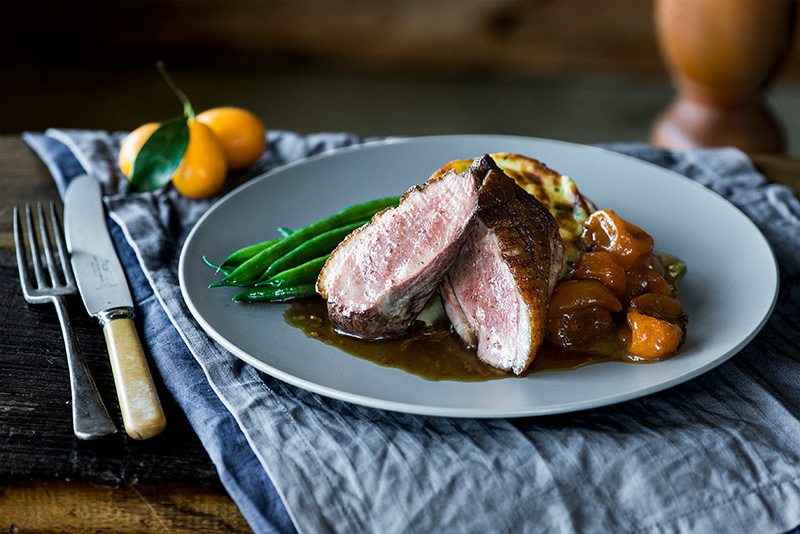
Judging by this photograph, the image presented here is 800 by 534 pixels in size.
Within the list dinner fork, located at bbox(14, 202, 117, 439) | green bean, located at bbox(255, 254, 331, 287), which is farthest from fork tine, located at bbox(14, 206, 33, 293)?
green bean, located at bbox(255, 254, 331, 287)

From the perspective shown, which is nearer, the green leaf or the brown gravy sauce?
the brown gravy sauce

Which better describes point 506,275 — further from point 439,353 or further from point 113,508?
point 113,508

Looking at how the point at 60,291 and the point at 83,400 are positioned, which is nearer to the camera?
the point at 83,400

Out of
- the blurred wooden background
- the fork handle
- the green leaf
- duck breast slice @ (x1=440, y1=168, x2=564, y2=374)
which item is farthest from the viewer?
the blurred wooden background

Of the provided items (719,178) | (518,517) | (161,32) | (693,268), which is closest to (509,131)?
(161,32)

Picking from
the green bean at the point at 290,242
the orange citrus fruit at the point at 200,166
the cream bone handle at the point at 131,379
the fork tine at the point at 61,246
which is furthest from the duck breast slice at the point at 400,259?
the orange citrus fruit at the point at 200,166

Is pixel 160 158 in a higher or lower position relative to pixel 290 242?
higher

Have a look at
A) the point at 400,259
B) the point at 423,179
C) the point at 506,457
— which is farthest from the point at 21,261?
the point at 506,457

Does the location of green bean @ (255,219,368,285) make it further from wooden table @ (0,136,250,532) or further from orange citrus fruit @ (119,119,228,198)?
orange citrus fruit @ (119,119,228,198)
